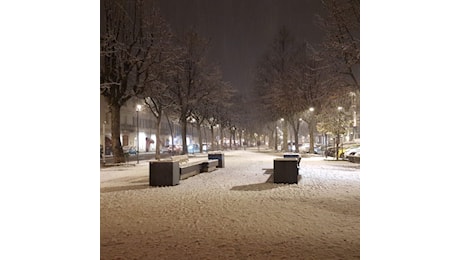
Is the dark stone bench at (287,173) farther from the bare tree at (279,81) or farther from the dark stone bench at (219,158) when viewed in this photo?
the bare tree at (279,81)

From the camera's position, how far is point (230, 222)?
6.43 metres

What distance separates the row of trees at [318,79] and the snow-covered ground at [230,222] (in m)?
11.4

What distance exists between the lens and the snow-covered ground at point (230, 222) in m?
4.75

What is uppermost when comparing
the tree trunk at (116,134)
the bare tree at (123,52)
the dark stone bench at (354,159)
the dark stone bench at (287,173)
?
the bare tree at (123,52)

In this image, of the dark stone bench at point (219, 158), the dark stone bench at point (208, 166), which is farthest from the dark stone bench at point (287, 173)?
the dark stone bench at point (219, 158)

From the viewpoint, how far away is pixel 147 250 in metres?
4.77

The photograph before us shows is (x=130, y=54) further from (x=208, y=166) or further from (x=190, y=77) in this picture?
(x=190, y=77)

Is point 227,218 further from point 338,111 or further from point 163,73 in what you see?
point 338,111

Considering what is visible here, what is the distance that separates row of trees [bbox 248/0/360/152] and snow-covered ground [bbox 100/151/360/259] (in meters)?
11.4

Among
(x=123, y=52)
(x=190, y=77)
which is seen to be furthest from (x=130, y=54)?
(x=190, y=77)

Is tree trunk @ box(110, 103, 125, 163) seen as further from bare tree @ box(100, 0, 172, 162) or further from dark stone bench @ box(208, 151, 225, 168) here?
dark stone bench @ box(208, 151, 225, 168)
